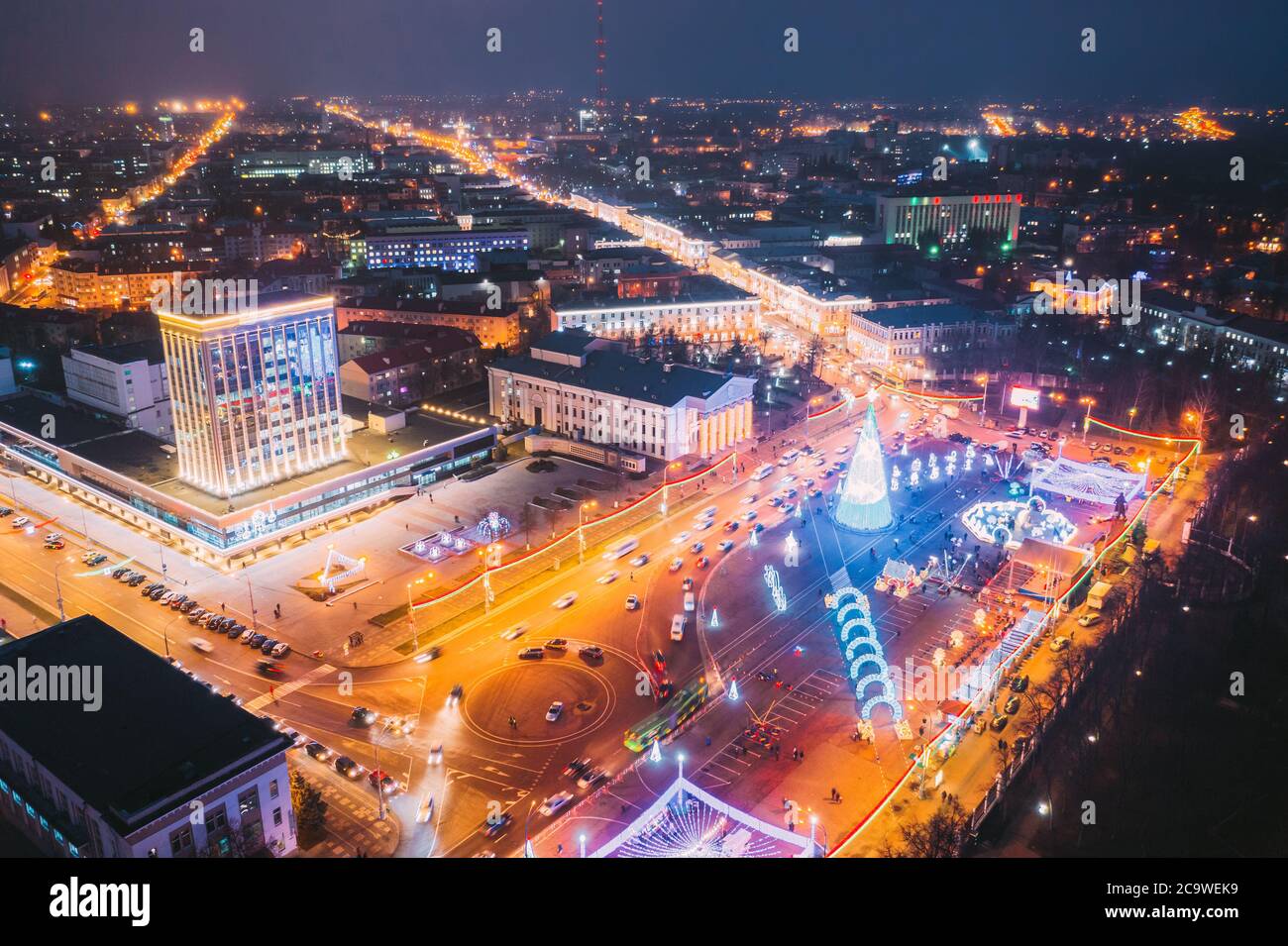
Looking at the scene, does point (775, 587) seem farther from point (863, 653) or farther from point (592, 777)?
point (592, 777)

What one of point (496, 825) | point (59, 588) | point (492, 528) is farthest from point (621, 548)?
point (59, 588)

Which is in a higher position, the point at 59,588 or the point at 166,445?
the point at 166,445

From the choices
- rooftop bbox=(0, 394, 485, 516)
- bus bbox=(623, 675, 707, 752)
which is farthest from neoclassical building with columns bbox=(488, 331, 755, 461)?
bus bbox=(623, 675, 707, 752)

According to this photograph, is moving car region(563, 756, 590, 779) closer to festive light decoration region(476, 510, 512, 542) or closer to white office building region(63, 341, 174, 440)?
festive light decoration region(476, 510, 512, 542)

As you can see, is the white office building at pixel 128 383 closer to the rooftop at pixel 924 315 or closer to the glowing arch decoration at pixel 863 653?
the glowing arch decoration at pixel 863 653

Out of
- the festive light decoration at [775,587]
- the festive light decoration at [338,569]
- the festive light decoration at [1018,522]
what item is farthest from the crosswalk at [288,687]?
the festive light decoration at [1018,522]

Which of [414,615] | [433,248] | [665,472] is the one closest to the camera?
[414,615]
